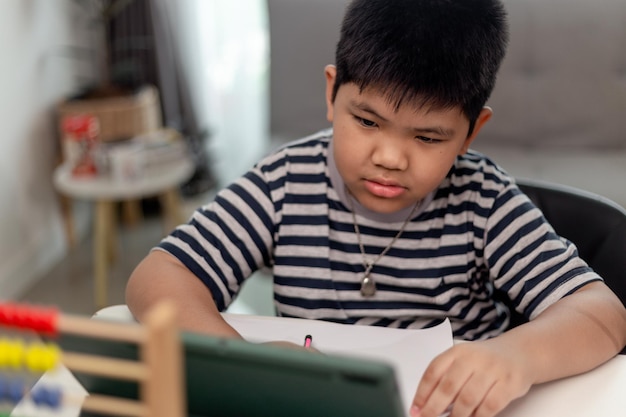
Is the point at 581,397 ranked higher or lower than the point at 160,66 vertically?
lower

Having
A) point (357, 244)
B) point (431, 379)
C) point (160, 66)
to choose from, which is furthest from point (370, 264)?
point (160, 66)

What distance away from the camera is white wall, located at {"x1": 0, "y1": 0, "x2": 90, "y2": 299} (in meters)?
2.53

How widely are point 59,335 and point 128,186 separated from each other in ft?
6.33

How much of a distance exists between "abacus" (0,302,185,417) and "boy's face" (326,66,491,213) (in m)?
0.49

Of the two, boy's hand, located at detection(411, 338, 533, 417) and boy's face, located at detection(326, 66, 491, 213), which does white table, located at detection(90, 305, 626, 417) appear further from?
boy's face, located at detection(326, 66, 491, 213)

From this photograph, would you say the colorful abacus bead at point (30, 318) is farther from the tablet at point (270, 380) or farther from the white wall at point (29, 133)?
the white wall at point (29, 133)

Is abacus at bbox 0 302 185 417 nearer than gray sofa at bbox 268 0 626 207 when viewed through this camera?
Yes

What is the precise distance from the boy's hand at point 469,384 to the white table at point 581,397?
0.09 feet

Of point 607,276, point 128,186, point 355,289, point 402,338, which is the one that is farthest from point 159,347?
point 128,186

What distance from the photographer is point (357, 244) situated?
108cm

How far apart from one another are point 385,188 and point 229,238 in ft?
0.80

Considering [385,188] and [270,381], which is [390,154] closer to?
[385,188]

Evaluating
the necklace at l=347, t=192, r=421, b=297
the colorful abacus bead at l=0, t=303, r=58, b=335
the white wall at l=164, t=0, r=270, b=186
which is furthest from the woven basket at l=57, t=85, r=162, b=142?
the colorful abacus bead at l=0, t=303, r=58, b=335

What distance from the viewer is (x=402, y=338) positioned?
907mm
